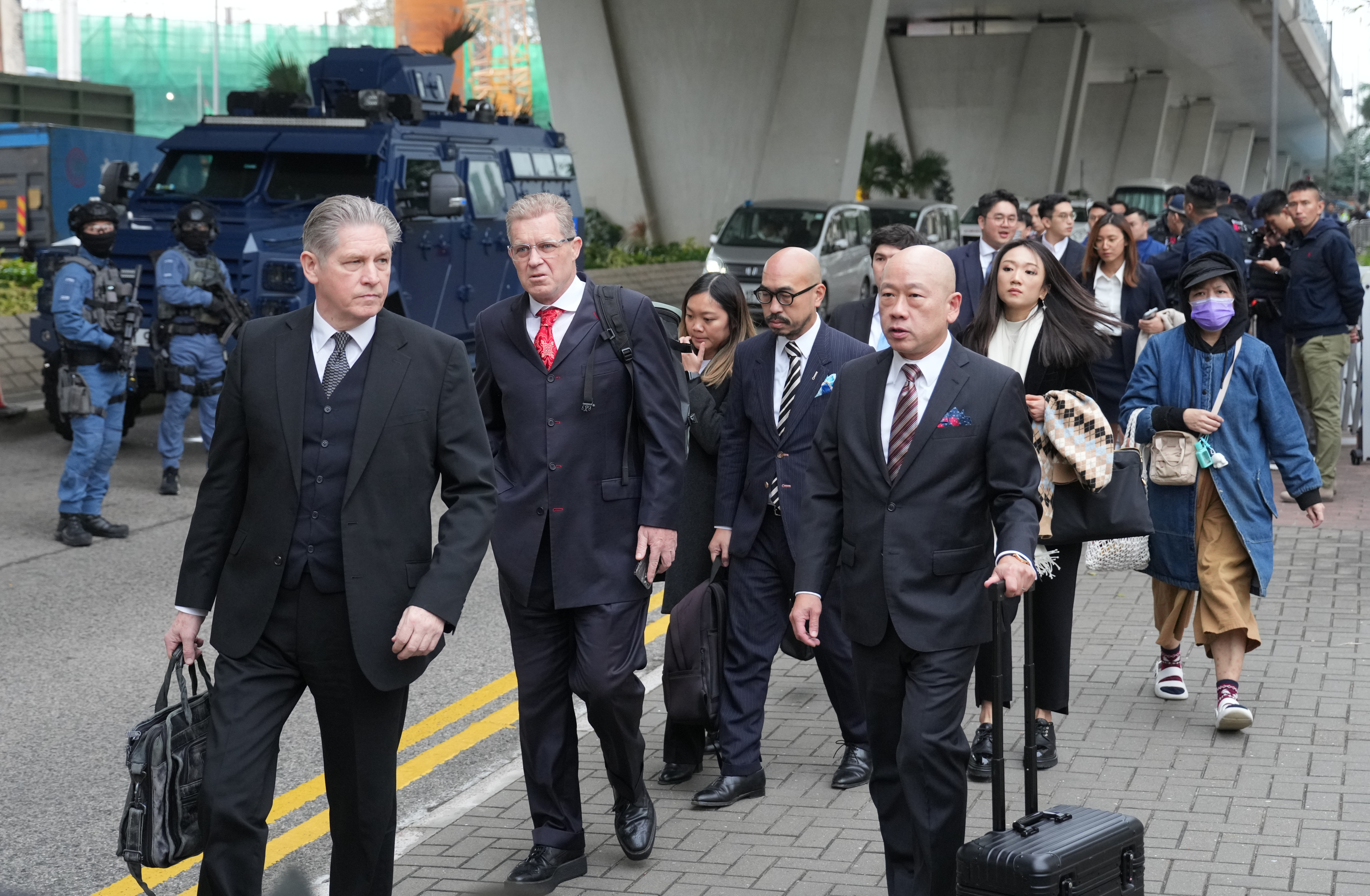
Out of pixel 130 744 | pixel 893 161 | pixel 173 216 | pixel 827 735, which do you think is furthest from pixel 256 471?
pixel 893 161

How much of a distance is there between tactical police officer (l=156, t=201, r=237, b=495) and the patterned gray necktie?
7917mm

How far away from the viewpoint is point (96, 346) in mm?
10000

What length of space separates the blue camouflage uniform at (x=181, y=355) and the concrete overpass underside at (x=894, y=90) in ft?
62.0

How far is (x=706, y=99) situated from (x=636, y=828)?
89.5ft

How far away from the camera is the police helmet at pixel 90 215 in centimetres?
1016

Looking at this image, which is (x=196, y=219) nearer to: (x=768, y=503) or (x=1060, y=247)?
(x=1060, y=247)

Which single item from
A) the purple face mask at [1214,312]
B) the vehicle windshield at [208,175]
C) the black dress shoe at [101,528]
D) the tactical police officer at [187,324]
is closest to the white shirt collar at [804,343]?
the purple face mask at [1214,312]

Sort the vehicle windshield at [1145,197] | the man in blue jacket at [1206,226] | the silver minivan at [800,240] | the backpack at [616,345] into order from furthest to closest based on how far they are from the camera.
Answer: the vehicle windshield at [1145,197]
the silver minivan at [800,240]
the man in blue jacket at [1206,226]
the backpack at [616,345]

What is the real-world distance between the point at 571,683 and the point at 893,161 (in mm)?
41201

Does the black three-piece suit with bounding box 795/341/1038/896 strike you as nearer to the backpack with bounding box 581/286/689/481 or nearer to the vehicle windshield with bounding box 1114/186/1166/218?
the backpack with bounding box 581/286/689/481

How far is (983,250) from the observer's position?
8.16 meters

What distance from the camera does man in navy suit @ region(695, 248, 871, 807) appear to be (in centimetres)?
558

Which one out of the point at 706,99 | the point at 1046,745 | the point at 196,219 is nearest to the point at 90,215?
the point at 196,219

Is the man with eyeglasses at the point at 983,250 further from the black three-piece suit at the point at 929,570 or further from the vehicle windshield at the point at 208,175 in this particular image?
the vehicle windshield at the point at 208,175
